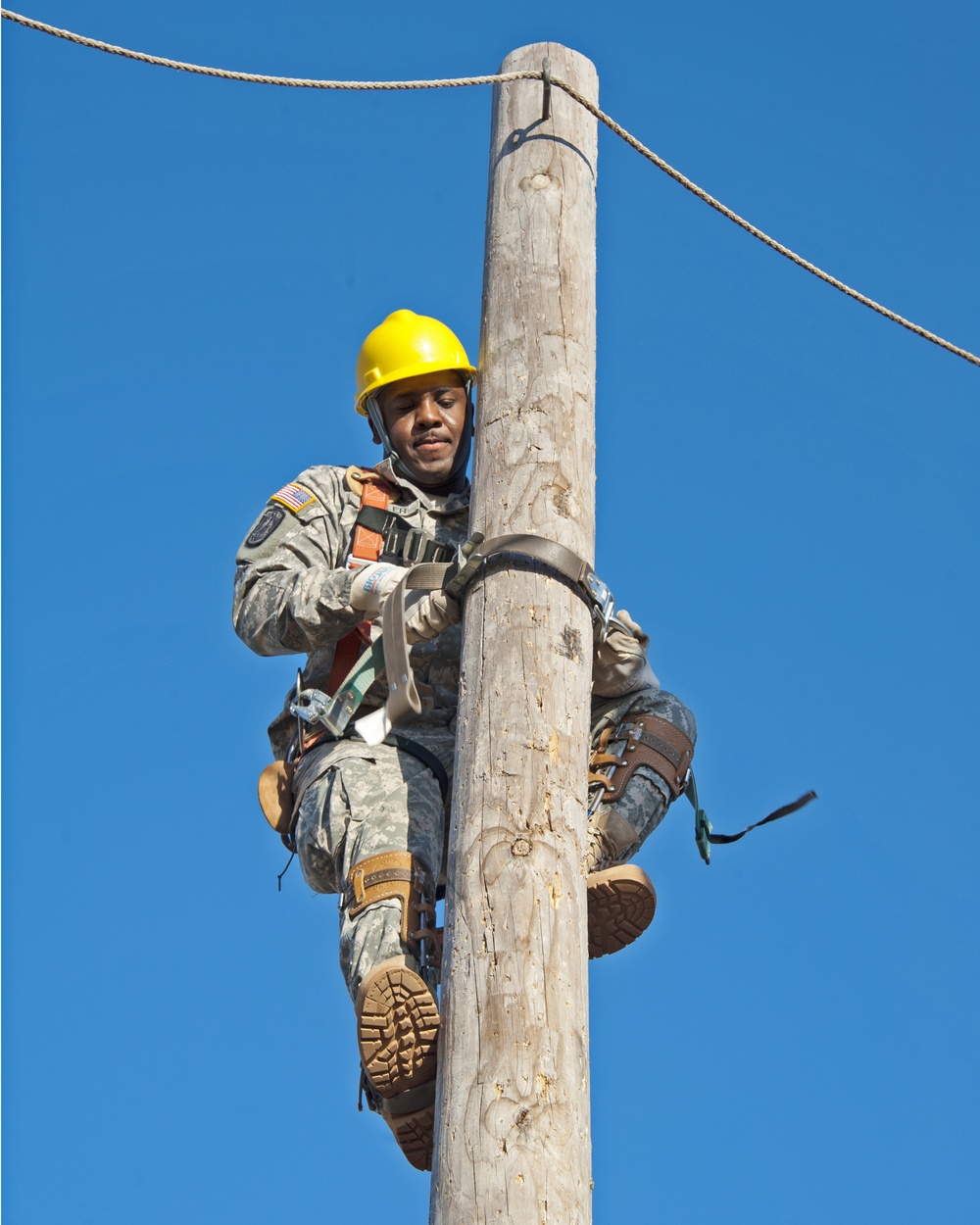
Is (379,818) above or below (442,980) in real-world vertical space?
above

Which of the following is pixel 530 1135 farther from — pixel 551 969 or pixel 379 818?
pixel 379 818

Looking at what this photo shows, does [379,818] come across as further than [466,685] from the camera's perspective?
Yes

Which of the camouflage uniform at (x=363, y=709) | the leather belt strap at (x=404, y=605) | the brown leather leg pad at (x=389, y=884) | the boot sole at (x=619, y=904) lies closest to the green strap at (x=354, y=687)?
the leather belt strap at (x=404, y=605)

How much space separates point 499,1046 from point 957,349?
3.17 m

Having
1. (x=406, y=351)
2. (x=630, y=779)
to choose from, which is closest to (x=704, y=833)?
(x=630, y=779)

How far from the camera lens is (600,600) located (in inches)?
182

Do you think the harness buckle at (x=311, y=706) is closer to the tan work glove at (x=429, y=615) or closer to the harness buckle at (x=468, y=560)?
the tan work glove at (x=429, y=615)

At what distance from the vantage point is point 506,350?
4.86m

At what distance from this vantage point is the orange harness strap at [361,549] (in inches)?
217

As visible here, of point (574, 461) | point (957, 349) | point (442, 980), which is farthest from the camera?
point (957, 349)

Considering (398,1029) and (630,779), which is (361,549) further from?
(398,1029)

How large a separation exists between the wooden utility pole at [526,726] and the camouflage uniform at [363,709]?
2.11 ft

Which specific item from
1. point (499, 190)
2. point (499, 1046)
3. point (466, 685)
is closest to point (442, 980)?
point (499, 1046)

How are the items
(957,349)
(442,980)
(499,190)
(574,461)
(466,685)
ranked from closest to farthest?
(442,980)
(466,685)
(574,461)
(499,190)
(957,349)
